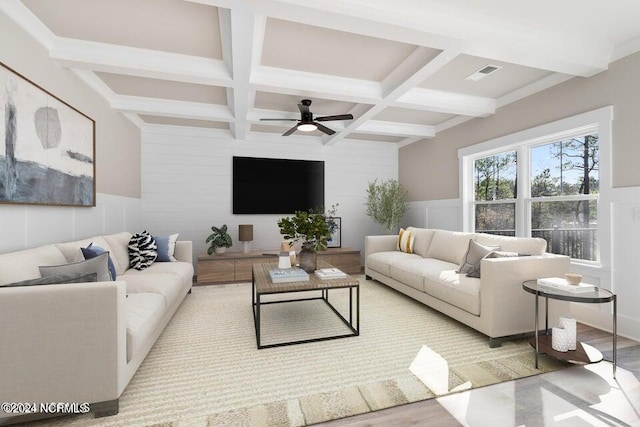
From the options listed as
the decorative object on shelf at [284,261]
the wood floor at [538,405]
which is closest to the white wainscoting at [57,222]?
the decorative object on shelf at [284,261]

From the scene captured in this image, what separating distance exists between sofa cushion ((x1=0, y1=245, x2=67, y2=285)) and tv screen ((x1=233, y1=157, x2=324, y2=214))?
3126mm

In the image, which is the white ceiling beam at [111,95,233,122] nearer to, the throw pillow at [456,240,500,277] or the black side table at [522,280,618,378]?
the throw pillow at [456,240,500,277]

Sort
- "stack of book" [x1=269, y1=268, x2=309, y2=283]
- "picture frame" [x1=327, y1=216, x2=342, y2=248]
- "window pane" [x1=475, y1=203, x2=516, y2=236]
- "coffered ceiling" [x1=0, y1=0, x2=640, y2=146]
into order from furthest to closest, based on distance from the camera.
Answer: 1. "picture frame" [x1=327, y1=216, x2=342, y2=248]
2. "window pane" [x1=475, y1=203, x2=516, y2=236]
3. "stack of book" [x1=269, y1=268, x2=309, y2=283]
4. "coffered ceiling" [x1=0, y1=0, x2=640, y2=146]

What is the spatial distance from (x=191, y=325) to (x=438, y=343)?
227cm

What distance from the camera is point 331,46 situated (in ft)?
8.73

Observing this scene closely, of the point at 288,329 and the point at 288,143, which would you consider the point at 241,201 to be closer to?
the point at 288,143

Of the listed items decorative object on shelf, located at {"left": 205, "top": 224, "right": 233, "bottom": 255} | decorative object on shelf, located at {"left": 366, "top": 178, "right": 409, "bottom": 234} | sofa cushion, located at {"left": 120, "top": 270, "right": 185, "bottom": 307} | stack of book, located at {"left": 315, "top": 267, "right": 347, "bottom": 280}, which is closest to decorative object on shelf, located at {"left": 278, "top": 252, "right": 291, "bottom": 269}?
stack of book, located at {"left": 315, "top": 267, "right": 347, "bottom": 280}

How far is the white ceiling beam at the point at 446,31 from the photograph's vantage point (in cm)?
201

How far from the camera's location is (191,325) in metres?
2.86

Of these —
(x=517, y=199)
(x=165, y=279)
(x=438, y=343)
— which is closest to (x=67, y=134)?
(x=165, y=279)

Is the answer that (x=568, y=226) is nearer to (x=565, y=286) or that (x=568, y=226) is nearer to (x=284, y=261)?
(x=565, y=286)

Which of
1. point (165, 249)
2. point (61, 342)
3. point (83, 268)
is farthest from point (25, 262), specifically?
point (165, 249)

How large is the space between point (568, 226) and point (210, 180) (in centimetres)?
510

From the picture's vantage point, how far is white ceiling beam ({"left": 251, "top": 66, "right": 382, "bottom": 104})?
307 cm
